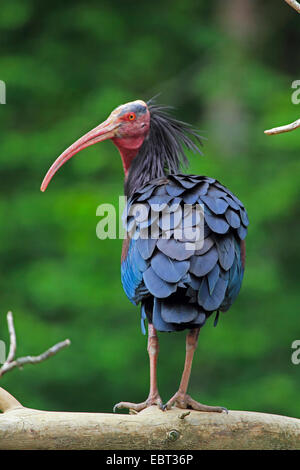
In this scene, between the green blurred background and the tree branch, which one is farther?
the green blurred background

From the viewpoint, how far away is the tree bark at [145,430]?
4547mm

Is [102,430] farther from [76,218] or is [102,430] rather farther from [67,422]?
[76,218]

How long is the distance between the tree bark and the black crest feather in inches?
66.5

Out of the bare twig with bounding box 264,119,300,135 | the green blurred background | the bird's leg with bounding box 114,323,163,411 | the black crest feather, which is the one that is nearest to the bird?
the bird's leg with bounding box 114,323,163,411

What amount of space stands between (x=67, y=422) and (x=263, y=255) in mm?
7996

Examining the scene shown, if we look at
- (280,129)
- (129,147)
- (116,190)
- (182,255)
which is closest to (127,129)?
(129,147)

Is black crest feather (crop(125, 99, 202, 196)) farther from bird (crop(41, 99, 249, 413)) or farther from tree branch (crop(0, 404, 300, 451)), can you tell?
tree branch (crop(0, 404, 300, 451))

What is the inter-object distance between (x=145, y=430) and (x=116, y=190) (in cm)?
687

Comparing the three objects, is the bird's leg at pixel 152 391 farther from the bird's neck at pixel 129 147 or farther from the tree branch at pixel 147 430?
the bird's neck at pixel 129 147

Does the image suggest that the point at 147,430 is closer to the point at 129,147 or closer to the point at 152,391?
the point at 152,391

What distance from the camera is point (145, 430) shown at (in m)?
4.67

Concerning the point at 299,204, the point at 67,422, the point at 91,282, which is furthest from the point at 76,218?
the point at 67,422

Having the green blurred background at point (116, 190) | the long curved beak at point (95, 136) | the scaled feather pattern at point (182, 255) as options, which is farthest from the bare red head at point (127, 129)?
the green blurred background at point (116, 190)

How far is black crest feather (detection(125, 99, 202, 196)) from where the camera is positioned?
606 centimetres
